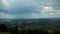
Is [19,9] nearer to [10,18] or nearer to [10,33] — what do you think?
[10,18]

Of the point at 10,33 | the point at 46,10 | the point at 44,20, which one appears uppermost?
the point at 46,10

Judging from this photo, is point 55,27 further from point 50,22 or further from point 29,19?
point 29,19

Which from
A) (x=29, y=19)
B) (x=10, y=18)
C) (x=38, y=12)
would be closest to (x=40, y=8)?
(x=38, y=12)

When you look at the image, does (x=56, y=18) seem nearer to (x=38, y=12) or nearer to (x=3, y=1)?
(x=38, y=12)

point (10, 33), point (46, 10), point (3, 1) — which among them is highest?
point (3, 1)

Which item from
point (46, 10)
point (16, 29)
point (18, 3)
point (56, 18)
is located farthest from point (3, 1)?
point (56, 18)

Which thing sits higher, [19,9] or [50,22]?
[19,9]

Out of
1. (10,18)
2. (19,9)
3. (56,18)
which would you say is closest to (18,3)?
(19,9)

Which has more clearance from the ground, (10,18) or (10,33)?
(10,18)
